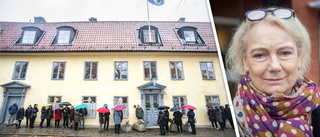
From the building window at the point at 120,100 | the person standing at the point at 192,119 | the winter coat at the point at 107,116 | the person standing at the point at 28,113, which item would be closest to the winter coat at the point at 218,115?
the person standing at the point at 192,119

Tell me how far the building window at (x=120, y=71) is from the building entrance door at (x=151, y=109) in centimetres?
23

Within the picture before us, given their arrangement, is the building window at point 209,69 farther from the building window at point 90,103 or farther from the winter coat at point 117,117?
the building window at point 90,103

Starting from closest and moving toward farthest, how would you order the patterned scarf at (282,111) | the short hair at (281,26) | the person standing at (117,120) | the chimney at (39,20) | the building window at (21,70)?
1. the patterned scarf at (282,111)
2. the short hair at (281,26)
3. the person standing at (117,120)
4. the building window at (21,70)
5. the chimney at (39,20)

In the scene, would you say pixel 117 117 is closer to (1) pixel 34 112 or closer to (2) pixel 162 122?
(2) pixel 162 122

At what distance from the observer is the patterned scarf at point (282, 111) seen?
0.92 metres

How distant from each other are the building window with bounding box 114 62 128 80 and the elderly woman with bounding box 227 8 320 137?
2.63 feet

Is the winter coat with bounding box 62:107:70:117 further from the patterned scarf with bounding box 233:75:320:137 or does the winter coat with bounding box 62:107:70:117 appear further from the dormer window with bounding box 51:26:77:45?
the patterned scarf with bounding box 233:75:320:137

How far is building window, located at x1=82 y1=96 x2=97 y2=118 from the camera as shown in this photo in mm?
1201

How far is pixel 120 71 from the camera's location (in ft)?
4.13

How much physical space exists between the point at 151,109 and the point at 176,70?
336 mm

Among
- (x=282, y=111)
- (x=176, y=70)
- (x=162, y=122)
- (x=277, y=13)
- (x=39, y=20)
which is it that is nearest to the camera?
(x=282, y=111)

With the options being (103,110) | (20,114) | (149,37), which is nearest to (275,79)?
(149,37)

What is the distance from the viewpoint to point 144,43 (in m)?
1.31

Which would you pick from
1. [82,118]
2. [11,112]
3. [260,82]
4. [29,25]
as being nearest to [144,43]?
[82,118]
